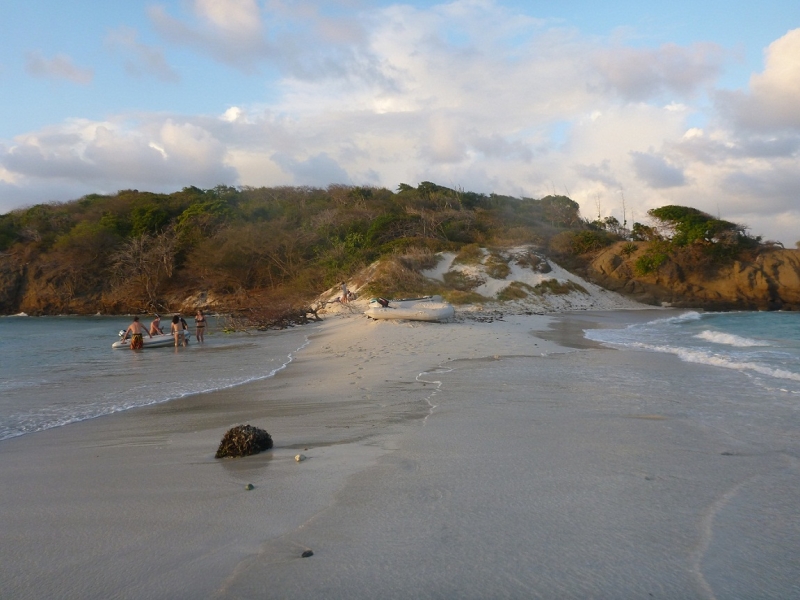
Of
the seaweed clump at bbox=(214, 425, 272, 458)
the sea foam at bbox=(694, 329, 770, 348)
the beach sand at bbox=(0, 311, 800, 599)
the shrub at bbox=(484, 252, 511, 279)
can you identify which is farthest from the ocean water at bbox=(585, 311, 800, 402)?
the shrub at bbox=(484, 252, 511, 279)

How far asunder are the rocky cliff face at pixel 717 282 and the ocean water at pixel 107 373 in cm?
2121

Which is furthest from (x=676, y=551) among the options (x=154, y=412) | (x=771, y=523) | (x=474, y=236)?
(x=474, y=236)

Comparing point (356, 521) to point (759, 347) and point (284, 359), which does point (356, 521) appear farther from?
point (759, 347)

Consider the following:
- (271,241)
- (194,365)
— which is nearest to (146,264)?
(271,241)

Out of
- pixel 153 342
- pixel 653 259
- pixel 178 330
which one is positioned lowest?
pixel 153 342

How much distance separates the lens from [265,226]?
3934 cm

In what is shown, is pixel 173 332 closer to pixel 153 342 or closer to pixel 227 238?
pixel 153 342

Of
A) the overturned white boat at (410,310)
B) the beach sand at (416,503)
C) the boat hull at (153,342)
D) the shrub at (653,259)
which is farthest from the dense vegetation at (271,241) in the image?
the beach sand at (416,503)

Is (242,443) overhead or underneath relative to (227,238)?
underneath

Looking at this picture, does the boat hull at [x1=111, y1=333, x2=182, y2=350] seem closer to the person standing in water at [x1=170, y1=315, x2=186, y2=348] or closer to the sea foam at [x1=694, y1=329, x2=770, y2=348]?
the person standing in water at [x1=170, y1=315, x2=186, y2=348]

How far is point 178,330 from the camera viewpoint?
18.2 meters

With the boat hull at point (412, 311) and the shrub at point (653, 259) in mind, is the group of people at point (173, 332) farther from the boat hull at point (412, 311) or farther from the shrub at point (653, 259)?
the shrub at point (653, 259)

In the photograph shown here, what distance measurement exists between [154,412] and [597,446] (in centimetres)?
526

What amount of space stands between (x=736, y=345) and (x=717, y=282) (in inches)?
902
